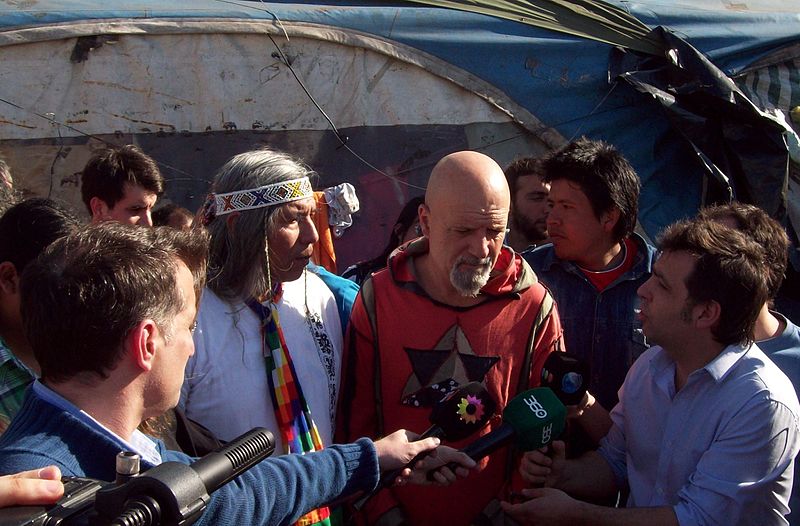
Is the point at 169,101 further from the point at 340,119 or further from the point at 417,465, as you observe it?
the point at 417,465

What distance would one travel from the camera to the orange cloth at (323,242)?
4797 mm

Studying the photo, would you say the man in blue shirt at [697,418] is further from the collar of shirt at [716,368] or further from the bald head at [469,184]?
the bald head at [469,184]

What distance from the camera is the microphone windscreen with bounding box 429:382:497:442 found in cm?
238

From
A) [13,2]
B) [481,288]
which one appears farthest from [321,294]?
[13,2]

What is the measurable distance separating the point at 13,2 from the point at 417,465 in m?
4.20

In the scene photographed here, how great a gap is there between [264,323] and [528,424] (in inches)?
35.0

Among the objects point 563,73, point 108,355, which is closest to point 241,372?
point 108,355

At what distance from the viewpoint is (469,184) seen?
285cm

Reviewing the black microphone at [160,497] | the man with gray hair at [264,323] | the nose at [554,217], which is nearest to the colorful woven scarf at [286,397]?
the man with gray hair at [264,323]

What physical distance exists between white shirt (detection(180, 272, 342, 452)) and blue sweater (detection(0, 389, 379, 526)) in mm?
582

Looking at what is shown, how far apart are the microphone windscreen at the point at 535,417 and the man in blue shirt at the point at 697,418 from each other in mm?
176

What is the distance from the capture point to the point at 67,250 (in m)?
1.67

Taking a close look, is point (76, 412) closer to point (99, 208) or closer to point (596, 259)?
point (596, 259)

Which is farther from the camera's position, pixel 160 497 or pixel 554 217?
pixel 554 217
